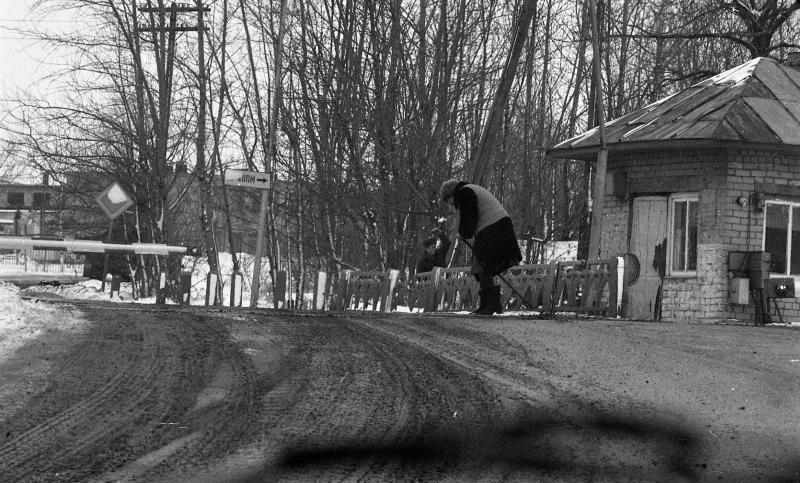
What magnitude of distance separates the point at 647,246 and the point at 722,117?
3181 millimetres

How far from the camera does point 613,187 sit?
24.3 metres

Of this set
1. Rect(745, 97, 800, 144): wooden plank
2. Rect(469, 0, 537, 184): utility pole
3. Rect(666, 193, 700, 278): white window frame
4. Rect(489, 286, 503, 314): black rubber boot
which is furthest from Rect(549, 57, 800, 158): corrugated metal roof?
Rect(489, 286, 503, 314): black rubber boot

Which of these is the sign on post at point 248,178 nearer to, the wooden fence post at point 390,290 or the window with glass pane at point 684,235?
the wooden fence post at point 390,290

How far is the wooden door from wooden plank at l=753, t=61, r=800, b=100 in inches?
128

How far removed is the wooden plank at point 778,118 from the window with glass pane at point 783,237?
1.48 m

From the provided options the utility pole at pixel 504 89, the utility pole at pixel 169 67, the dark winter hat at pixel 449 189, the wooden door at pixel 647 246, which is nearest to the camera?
the dark winter hat at pixel 449 189

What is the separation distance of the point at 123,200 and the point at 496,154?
444 inches

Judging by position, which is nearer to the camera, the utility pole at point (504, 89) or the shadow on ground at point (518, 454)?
the shadow on ground at point (518, 454)

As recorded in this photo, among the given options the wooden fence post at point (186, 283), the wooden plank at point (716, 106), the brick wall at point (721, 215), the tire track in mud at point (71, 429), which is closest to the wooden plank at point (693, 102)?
the wooden plank at point (716, 106)

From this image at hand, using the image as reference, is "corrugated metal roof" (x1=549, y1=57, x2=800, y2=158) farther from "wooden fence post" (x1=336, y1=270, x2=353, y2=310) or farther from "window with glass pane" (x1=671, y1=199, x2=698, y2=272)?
"wooden fence post" (x1=336, y1=270, x2=353, y2=310)

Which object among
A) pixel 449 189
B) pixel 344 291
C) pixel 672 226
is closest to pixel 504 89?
pixel 672 226

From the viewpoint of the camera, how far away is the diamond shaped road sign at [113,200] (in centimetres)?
2489

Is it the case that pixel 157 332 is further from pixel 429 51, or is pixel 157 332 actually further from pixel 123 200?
pixel 429 51

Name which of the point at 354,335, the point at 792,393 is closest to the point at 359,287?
the point at 354,335
